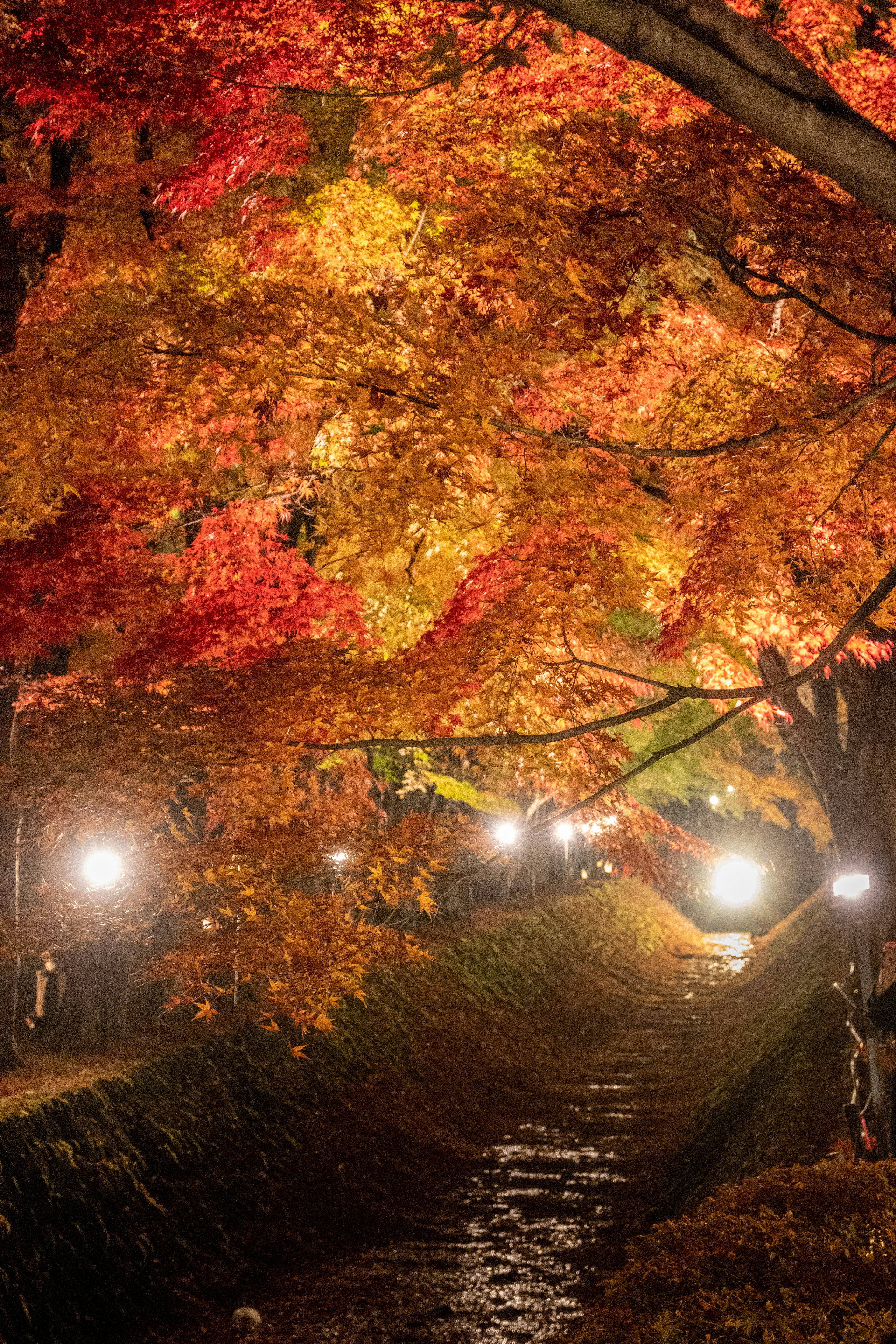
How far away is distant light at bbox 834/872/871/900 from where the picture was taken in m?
9.25

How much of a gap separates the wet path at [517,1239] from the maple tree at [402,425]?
2.92 metres

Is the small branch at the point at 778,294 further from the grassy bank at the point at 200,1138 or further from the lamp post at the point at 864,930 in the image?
the grassy bank at the point at 200,1138

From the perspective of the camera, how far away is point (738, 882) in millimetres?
36000

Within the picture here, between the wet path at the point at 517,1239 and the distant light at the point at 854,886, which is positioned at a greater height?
the distant light at the point at 854,886

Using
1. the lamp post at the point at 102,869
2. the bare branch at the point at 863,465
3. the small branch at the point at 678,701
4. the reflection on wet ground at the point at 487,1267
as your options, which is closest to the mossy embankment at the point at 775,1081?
the reflection on wet ground at the point at 487,1267

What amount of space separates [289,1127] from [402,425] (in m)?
9.29

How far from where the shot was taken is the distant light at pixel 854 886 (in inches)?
364

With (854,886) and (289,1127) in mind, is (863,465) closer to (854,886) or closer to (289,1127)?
(854,886)

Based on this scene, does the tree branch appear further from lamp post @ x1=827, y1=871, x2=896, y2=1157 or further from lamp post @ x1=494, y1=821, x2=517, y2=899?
lamp post @ x1=827, y1=871, x2=896, y2=1157

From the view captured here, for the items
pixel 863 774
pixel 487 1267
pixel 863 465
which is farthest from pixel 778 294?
pixel 487 1267

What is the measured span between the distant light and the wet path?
4.24 metres

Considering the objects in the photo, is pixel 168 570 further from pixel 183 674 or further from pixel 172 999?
pixel 172 999

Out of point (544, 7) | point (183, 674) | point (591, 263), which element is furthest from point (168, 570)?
point (544, 7)

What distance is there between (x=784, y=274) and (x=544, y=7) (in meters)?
2.96
